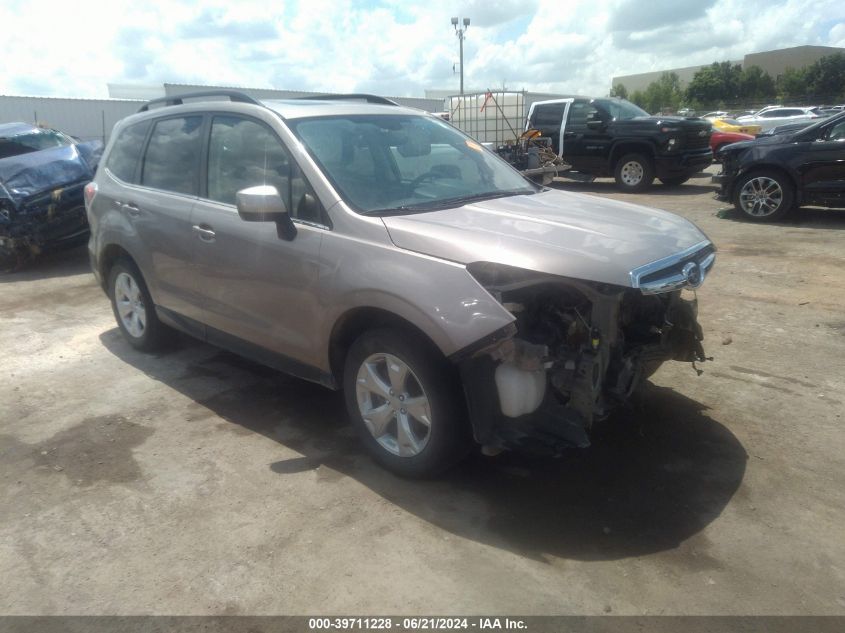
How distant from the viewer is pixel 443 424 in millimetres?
3227

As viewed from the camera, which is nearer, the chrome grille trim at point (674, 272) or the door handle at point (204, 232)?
the chrome grille trim at point (674, 272)

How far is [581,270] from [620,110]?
505 inches

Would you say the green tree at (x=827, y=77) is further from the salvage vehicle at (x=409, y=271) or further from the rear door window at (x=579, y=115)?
the salvage vehicle at (x=409, y=271)

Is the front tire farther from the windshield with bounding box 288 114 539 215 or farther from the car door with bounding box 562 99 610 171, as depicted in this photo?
the car door with bounding box 562 99 610 171

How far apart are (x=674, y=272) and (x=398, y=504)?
1688 mm

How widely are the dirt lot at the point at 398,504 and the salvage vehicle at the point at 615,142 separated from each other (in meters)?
9.06

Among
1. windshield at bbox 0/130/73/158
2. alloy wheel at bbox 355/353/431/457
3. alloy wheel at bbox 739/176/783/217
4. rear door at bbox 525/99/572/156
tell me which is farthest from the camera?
rear door at bbox 525/99/572/156

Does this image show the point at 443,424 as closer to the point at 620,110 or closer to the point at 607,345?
the point at 607,345

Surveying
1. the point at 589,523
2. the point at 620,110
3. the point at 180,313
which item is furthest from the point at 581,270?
the point at 620,110

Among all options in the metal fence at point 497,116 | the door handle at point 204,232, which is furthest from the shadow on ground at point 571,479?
the metal fence at point 497,116

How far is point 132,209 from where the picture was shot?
16.5 feet

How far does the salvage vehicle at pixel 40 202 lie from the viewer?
8.45 m

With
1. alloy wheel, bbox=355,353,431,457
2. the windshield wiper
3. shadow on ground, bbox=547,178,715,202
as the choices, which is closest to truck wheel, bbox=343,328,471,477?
alloy wheel, bbox=355,353,431,457

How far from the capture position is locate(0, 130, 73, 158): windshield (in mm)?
9719
